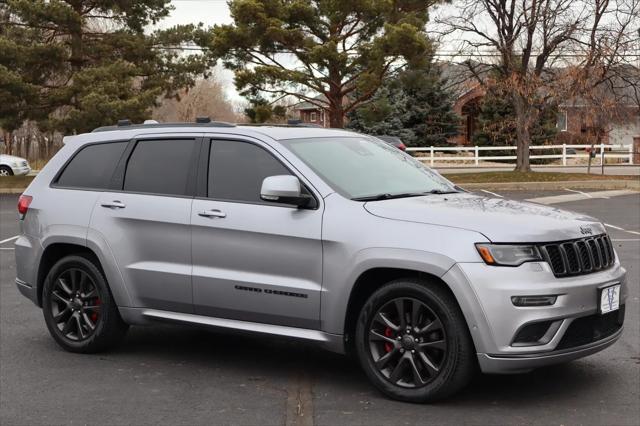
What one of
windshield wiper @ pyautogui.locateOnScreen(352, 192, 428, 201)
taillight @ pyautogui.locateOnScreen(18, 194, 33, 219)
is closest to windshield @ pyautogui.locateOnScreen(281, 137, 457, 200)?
windshield wiper @ pyautogui.locateOnScreen(352, 192, 428, 201)

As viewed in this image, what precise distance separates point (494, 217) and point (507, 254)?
329 millimetres

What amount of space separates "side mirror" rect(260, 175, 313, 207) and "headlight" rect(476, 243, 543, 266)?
1217 mm

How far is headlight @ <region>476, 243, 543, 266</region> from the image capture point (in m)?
4.91

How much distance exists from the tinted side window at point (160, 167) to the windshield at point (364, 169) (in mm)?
819

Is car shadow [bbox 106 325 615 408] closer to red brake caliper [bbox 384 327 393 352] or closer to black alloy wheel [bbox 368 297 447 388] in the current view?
black alloy wheel [bbox 368 297 447 388]

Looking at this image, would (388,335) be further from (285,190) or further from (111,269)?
(111,269)

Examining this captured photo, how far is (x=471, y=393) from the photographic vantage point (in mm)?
5477

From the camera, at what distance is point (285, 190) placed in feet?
17.9

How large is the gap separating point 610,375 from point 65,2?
95.7 ft

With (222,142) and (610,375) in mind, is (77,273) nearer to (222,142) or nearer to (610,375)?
(222,142)

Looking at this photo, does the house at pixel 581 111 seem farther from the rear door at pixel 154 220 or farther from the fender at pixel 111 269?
the fender at pixel 111 269

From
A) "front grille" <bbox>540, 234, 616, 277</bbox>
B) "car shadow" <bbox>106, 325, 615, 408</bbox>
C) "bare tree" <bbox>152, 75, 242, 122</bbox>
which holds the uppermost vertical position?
"bare tree" <bbox>152, 75, 242, 122</bbox>

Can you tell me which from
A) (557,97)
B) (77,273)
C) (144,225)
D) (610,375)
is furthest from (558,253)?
(557,97)

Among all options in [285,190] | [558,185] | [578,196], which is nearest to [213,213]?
[285,190]
